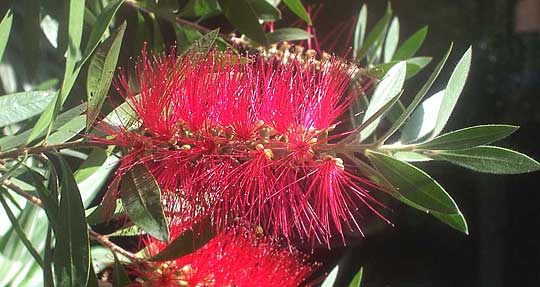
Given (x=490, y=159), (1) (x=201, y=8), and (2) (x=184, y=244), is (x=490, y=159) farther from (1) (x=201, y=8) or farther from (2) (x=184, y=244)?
(1) (x=201, y=8)

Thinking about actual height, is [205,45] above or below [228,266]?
above

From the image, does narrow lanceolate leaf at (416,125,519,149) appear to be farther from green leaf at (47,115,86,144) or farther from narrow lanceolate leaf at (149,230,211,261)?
green leaf at (47,115,86,144)

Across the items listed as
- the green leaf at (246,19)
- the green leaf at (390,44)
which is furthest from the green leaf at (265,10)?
the green leaf at (390,44)

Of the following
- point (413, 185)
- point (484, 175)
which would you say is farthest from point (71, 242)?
point (484, 175)

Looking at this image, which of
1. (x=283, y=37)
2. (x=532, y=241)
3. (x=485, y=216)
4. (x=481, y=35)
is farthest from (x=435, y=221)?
(x=283, y=37)

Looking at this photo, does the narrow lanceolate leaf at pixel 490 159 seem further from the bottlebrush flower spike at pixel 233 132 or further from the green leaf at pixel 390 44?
the green leaf at pixel 390 44

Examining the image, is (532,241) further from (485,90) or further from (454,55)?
(454,55)
